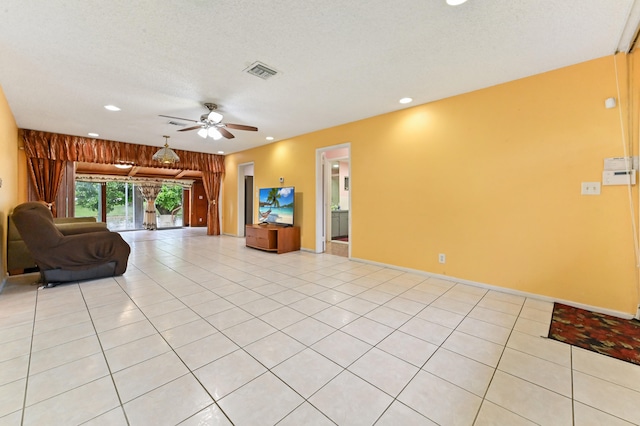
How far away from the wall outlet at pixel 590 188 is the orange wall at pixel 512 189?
43mm

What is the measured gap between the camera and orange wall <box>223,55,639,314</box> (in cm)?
259

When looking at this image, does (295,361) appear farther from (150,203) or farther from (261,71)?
(150,203)

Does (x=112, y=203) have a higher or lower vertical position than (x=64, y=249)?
higher

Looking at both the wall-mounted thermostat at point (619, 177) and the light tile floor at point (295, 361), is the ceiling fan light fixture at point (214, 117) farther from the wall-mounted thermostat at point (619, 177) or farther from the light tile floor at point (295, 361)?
the wall-mounted thermostat at point (619, 177)

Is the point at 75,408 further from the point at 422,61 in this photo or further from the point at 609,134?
the point at 609,134

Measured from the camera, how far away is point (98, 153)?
19.8 ft

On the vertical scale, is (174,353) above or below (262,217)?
below

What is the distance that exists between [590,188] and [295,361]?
11.0 ft

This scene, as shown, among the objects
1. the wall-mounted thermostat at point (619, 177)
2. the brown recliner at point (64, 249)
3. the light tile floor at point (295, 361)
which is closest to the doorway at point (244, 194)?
the brown recliner at point (64, 249)

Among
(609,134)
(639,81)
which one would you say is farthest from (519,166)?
(639,81)

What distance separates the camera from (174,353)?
6.20 feet

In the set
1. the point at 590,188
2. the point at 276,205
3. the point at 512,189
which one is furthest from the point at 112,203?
the point at 590,188

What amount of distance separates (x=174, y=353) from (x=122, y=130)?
17.5 feet

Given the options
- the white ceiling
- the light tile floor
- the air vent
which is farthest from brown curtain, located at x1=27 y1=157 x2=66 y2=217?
the air vent
